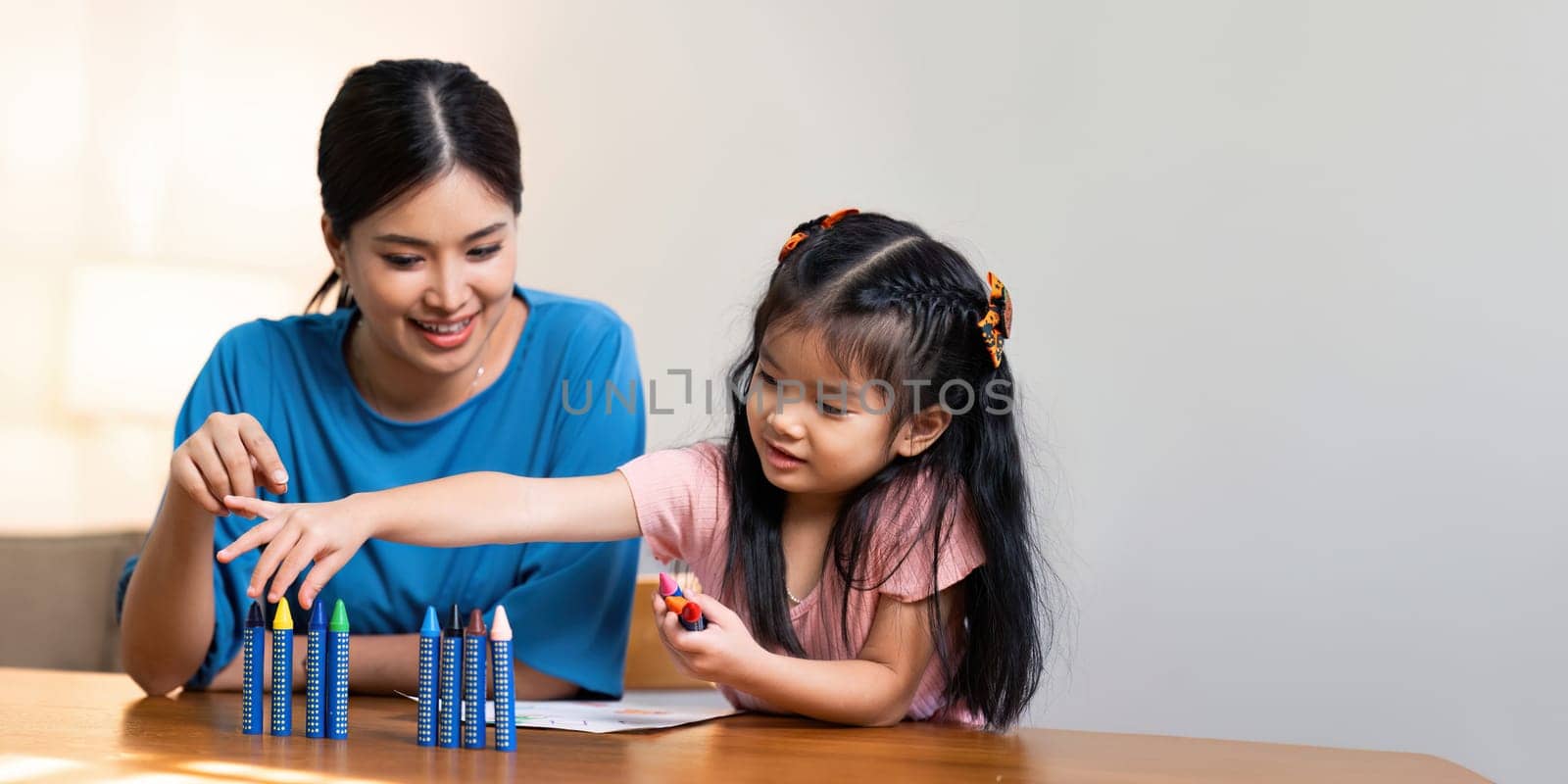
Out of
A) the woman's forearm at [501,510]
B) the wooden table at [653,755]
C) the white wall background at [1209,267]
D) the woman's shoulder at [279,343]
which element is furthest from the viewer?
the white wall background at [1209,267]

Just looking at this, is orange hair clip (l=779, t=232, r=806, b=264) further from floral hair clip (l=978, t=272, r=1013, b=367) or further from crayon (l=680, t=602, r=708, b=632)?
crayon (l=680, t=602, r=708, b=632)

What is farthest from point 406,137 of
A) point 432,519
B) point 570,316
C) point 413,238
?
point 432,519

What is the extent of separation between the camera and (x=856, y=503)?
4.67 feet

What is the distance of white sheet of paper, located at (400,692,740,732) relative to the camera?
128 centimetres

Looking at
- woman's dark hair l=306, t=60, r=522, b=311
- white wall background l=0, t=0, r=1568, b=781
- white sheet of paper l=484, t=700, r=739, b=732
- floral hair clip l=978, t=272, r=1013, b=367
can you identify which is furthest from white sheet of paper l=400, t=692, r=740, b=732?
white wall background l=0, t=0, r=1568, b=781

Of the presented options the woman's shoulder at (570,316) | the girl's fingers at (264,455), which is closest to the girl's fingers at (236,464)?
the girl's fingers at (264,455)

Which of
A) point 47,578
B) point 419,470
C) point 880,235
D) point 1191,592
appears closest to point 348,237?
point 419,470

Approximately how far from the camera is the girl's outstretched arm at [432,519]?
1151 mm

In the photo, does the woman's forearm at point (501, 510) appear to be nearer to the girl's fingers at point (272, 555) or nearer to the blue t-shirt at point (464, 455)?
the girl's fingers at point (272, 555)

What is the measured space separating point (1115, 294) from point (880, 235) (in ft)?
3.39

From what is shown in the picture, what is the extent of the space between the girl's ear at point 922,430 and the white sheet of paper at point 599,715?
12.8 inches

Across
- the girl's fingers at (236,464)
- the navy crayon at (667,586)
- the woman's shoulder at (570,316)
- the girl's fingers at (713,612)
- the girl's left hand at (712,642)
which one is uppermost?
the woman's shoulder at (570,316)

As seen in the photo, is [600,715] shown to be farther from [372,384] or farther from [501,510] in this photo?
[372,384]

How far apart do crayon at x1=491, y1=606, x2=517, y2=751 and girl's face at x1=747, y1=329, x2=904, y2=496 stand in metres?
0.36
